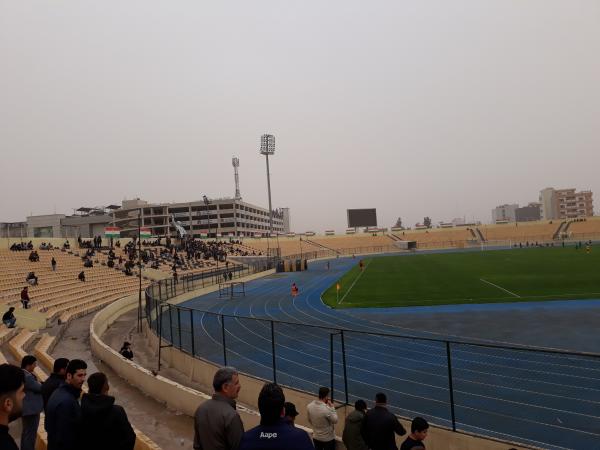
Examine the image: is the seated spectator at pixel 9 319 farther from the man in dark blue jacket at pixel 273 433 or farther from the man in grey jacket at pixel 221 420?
the man in dark blue jacket at pixel 273 433

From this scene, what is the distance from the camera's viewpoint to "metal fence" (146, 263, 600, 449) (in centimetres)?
851

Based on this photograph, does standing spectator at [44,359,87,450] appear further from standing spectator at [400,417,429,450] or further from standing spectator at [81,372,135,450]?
standing spectator at [400,417,429,450]

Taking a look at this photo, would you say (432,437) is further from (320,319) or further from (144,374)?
(320,319)

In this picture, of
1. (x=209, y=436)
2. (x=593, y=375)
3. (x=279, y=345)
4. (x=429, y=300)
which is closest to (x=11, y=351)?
(x=279, y=345)

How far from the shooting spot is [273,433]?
120 inches

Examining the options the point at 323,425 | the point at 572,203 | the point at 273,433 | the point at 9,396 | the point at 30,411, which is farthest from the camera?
the point at 572,203

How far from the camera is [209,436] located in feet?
12.5

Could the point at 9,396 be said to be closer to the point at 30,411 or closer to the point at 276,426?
the point at 276,426

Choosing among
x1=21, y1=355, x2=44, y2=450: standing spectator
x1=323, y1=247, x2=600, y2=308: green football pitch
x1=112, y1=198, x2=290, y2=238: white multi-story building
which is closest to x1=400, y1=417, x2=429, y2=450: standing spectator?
x1=21, y1=355, x2=44, y2=450: standing spectator

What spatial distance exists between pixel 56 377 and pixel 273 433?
3799 mm

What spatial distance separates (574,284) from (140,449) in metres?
30.5

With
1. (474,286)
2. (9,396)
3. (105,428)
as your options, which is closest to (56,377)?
(105,428)

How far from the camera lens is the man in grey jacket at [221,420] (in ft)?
12.3

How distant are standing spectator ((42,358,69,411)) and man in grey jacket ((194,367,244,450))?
7.98ft
